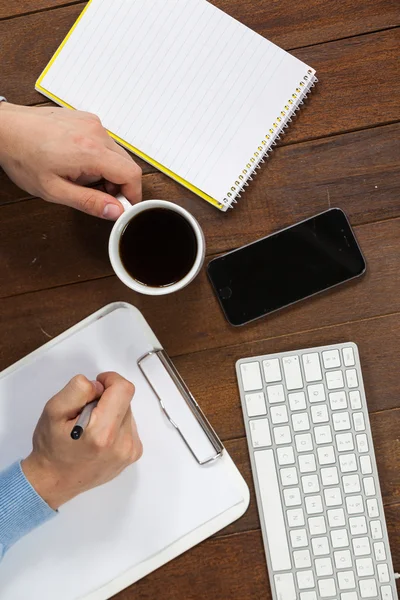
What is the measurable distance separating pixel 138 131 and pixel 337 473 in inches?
19.4

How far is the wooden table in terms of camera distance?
0.74 meters

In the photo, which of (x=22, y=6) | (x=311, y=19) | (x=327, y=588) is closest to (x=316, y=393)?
(x=327, y=588)

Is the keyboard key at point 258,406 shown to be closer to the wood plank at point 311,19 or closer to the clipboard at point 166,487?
the clipboard at point 166,487

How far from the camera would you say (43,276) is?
755 mm

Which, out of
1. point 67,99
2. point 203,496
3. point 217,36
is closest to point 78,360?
point 203,496

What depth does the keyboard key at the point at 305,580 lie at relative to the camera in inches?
28.2

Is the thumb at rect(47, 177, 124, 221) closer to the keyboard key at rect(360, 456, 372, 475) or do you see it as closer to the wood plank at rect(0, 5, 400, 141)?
the wood plank at rect(0, 5, 400, 141)

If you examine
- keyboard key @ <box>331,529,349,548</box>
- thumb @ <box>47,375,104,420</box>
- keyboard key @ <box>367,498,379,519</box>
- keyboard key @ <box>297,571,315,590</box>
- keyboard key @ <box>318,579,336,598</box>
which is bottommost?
keyboard key @ <box>318,579,336,598</box>

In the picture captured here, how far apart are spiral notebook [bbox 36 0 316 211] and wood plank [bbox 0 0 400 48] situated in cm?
2

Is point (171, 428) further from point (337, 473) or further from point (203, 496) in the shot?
point (337, 473)

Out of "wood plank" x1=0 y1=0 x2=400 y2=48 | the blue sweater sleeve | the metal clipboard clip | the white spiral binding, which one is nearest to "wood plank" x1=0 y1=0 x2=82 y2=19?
"wood plank" x1=0 y1=0 x2=400 y2=48

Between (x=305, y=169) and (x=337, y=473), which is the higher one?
(x=305, y=169)

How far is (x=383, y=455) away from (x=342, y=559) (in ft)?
0.45

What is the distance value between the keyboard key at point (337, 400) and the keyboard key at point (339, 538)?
0.15 m
